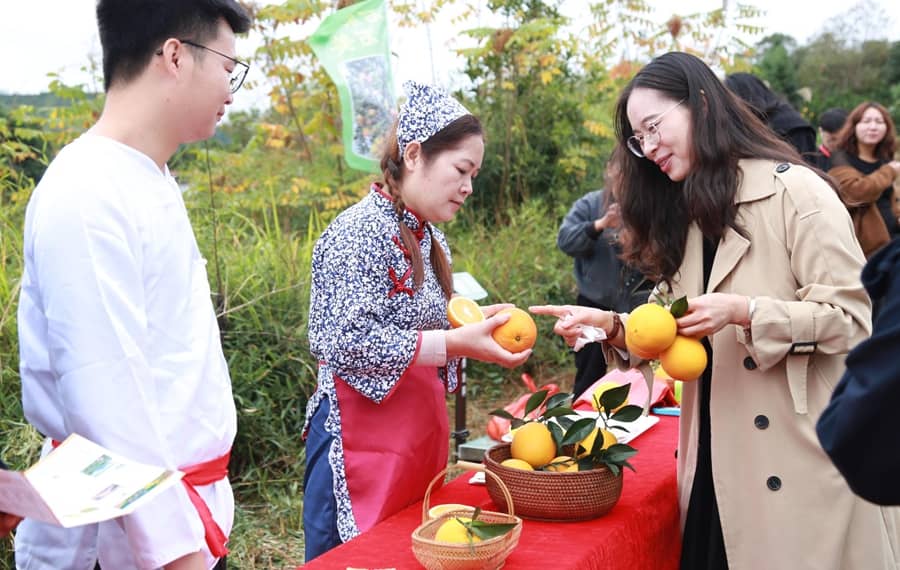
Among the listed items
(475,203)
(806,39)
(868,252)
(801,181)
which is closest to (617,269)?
(868,252)

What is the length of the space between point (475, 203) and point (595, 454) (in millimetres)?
6747

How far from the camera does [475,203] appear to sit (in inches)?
347

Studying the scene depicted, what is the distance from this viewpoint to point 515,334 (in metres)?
2.35

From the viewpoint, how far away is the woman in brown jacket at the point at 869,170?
6766 millimetres

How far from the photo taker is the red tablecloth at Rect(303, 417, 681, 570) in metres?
1.92

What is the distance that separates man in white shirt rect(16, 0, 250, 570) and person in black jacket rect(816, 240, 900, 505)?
3.59 ft

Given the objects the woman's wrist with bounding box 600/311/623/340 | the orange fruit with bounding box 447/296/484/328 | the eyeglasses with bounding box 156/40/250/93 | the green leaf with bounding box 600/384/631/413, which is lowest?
the green leaf with bounding box 600/384/631/413

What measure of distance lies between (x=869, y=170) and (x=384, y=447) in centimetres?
608

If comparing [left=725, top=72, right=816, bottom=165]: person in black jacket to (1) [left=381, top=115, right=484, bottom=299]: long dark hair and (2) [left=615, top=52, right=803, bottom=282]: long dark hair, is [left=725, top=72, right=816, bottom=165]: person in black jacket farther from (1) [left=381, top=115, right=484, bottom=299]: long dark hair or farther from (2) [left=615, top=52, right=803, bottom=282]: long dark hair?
(1) [left=381, top=115, right=484, bottom=299]: long dark hair

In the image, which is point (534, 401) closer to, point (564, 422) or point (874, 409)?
point (564, 422)

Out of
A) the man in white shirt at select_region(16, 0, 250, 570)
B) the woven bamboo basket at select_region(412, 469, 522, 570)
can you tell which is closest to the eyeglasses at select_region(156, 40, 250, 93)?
the man in white shirt at select_region(16, 0, 250, 570)

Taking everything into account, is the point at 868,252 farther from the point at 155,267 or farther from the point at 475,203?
the point at 155,267

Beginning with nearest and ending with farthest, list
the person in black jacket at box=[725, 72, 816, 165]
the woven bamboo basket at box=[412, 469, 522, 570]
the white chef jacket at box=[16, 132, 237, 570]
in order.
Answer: the white chef jacket at box=[16, 132, 237, 570] < the woven bamboo basket at box=[412, 469, 522, 570] < the person in black jacket at box=[725, 72, 816, 165]

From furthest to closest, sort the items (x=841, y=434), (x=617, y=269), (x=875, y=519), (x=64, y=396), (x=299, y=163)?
(x=299, y=163)
(x=617, y=269)
(x=875, y=519)
(x=64, y=396)
(x=841, y=434)
